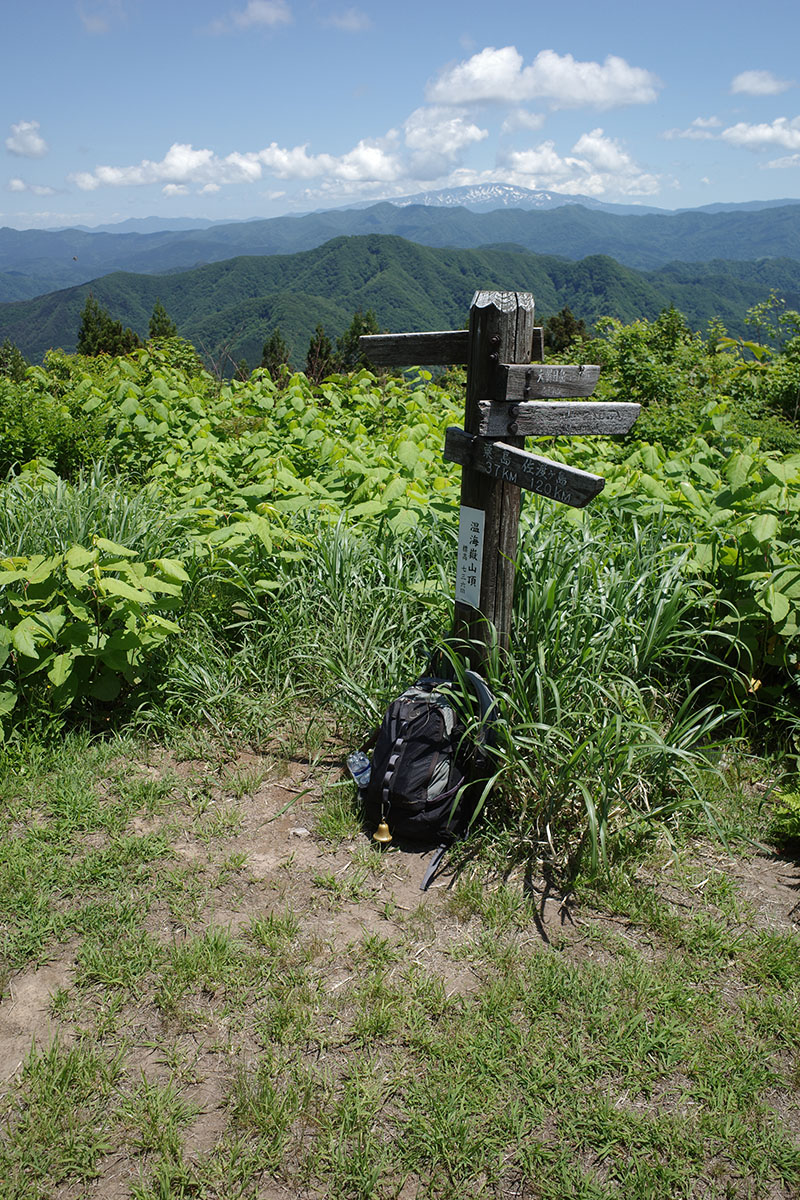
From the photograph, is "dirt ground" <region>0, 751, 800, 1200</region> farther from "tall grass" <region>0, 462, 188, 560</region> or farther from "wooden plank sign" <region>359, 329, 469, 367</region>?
"wooden plank sign" <region>359, 329, 469, 367</region>

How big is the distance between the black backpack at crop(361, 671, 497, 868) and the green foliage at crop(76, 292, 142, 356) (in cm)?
2846

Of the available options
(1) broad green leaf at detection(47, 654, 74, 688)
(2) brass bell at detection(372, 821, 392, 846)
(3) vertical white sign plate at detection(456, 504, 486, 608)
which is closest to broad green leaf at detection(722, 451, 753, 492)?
(3) vertical white sign plate at detection(456, 504, 486, 608)

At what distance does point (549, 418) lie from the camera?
241 cm

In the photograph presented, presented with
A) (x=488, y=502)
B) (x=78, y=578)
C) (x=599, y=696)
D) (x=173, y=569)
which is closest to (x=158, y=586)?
(x=173, y=569)

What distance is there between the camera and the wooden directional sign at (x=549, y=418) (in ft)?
7.87

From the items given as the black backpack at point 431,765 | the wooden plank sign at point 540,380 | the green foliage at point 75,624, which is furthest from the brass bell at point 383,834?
the wooden plank sign at point 540,380

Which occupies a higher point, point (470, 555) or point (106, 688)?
point (470, 555)

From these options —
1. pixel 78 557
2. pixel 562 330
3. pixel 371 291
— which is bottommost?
pixel 78 557

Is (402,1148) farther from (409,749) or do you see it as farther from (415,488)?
(415,488)

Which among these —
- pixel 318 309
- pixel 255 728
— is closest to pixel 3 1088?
pixel 255 728

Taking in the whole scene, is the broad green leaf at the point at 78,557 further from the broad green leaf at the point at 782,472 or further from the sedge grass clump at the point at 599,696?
the broad green leaf at the point at 782,472

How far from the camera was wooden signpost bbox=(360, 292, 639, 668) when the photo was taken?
7.77ft

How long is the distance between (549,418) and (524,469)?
27 centimetres

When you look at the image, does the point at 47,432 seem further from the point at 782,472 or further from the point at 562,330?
the point at 562,330
